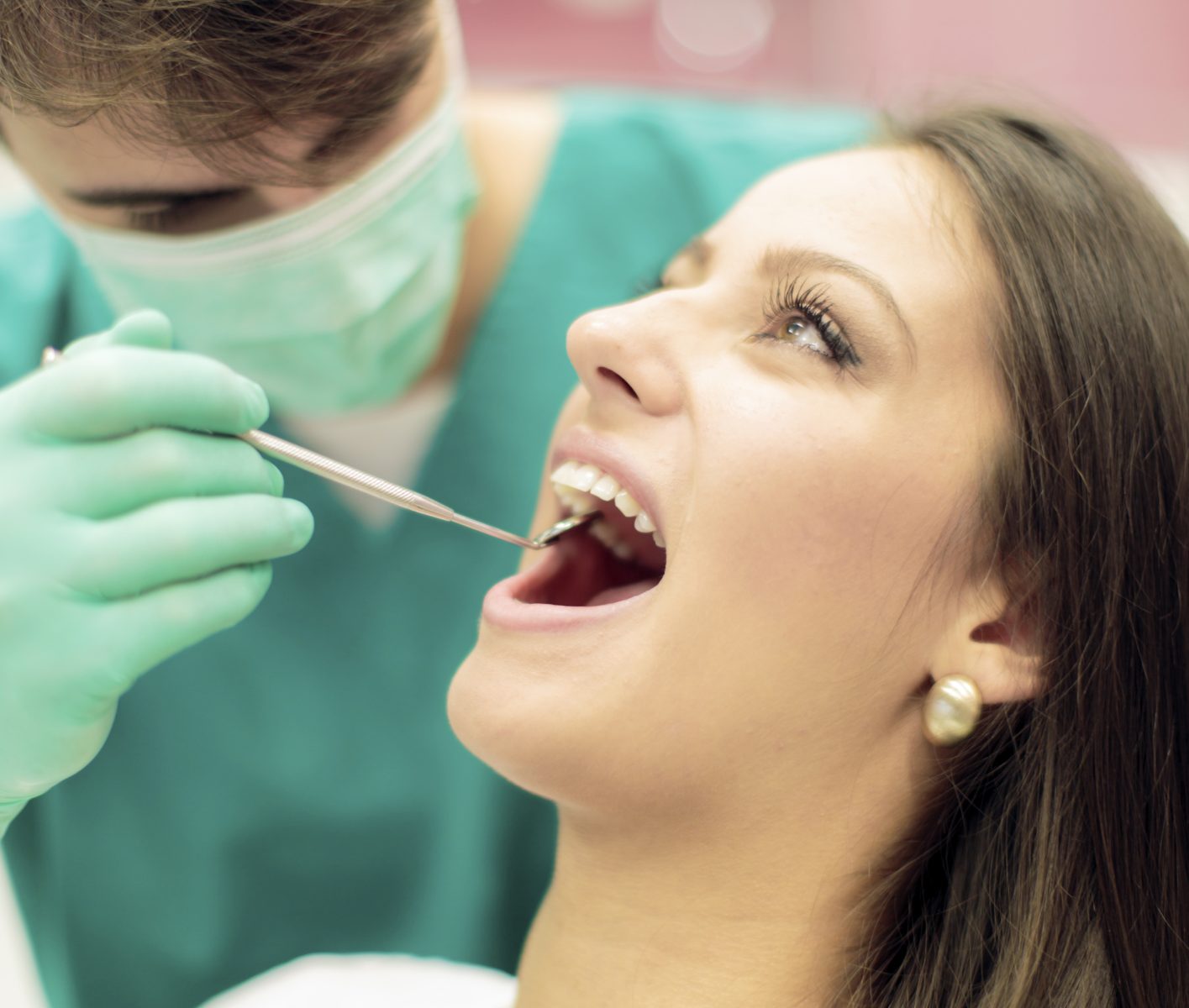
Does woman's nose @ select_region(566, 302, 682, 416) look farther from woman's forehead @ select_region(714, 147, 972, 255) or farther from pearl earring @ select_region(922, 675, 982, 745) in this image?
pearl earring @ select_region(922, 675, 982, 745)

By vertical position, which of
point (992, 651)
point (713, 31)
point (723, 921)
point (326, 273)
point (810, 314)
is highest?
point (713, 31)

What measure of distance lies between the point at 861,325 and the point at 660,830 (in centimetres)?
44

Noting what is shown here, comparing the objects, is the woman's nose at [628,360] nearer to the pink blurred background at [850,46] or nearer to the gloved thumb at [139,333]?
the gloved thumb at [139,333]

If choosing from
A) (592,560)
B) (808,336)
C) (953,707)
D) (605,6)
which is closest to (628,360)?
(808,336)

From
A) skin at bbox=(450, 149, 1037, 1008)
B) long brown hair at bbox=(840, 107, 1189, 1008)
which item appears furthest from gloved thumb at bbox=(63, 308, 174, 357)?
long brown hair at bbox=(840, 107, 1189, 1008)

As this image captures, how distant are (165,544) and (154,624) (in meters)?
0.07

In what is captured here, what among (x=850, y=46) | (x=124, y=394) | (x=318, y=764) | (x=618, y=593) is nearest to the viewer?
(x=124, y=394)

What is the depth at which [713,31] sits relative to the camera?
3.14 m

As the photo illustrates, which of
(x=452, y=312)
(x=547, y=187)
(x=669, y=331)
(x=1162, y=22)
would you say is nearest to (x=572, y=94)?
(x=547, y=187)

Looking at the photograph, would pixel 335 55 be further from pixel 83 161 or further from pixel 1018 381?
pixel 1018 381

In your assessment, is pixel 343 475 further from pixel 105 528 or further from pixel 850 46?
pixel 850 46

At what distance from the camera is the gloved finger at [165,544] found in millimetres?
840

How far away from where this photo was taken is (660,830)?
92cm

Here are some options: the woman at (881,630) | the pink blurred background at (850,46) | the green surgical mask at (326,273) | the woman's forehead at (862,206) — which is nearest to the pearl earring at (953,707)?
the woman at (881,630)
